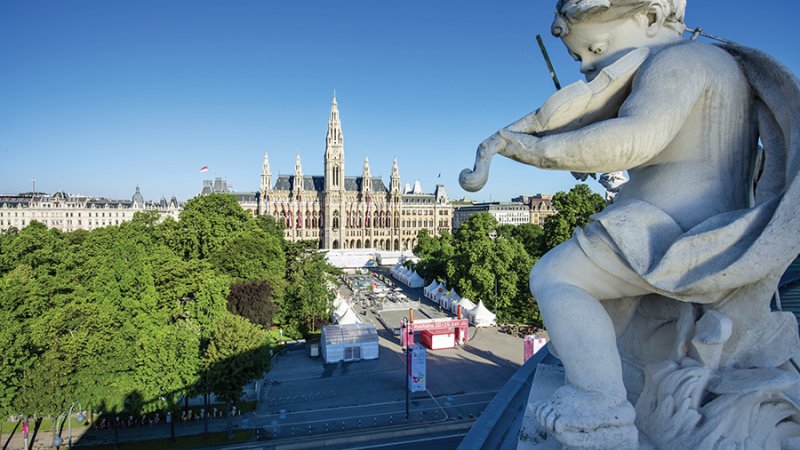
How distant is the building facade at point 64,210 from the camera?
99.6 m

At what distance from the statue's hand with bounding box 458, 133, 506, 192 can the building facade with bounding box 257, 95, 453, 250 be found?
95538 mm

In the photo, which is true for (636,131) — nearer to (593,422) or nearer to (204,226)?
(593,422)

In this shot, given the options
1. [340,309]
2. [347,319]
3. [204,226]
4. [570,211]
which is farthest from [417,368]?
[204,226]

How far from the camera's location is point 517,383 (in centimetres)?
629

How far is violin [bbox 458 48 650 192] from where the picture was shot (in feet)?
11.2

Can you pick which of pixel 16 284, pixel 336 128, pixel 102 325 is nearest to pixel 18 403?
pixel 102 325

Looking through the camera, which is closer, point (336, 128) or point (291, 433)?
point (291, 433)

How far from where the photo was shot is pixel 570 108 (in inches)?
138

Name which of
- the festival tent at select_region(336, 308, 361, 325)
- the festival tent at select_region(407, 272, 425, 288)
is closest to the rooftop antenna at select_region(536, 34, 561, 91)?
the festival tent at select_region(336, 308, 361, 325)

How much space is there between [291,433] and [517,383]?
644 inches

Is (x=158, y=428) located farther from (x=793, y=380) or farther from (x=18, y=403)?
(x=793, y=380)

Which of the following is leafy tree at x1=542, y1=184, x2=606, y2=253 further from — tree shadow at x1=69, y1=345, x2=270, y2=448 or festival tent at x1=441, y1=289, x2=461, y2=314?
tree shadow at x1=69, y1=345, x2=270, y2=448

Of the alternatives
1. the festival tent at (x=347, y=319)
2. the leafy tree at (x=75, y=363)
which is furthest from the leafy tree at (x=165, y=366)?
the festival tent at (x=347, y=319)

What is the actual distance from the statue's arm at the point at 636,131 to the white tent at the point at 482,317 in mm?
33119
